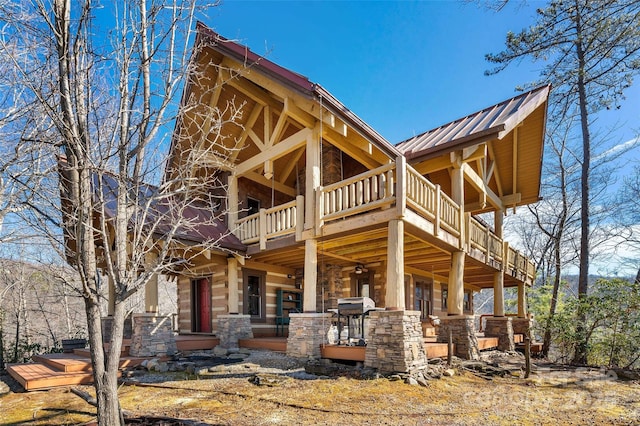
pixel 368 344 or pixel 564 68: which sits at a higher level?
pixel 564 68

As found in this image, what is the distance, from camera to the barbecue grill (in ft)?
27.4

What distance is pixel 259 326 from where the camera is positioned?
12.4m

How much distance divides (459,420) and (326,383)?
2.61 m

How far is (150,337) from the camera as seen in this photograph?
9.28 meters

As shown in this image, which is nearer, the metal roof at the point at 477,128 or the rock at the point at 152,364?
the rock at the point at 152,364

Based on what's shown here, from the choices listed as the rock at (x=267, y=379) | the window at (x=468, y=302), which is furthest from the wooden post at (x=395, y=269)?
the window at (x=468, y=302)

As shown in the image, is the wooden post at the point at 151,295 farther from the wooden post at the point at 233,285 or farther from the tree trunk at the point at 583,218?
the tree trunk at the point at 583,218

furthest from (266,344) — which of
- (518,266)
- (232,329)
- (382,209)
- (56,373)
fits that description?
(518,266)

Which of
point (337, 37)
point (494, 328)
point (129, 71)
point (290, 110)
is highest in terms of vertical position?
point (337, 37)

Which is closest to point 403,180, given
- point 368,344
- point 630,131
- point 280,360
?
point 368,344

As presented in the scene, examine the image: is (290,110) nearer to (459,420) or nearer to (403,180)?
(403,180)

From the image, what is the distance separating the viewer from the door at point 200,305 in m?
13.2

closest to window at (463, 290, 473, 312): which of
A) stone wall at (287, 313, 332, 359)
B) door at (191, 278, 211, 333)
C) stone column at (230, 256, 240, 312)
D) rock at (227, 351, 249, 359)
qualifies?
stone wall at (287, 313, 332, 359)

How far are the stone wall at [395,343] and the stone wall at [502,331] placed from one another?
7.03 meters
